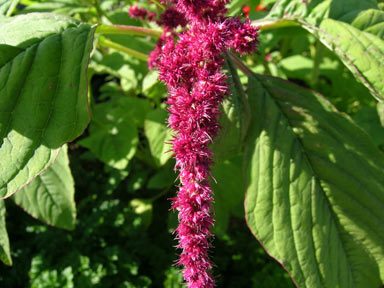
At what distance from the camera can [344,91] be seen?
6.59 ft

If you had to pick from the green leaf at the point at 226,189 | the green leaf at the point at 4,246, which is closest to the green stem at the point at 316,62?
the green leaf at the point at 226,189

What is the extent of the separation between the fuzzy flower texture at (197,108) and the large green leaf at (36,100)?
0.72 feet

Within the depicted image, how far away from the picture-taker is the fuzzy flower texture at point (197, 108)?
700 millimetres

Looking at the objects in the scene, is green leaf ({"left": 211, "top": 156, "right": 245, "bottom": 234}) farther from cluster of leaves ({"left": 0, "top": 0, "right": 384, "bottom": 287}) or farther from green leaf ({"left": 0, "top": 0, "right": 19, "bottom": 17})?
green leaf ({"left": 0, "top": 0, "right": 19, "bottom": 17})

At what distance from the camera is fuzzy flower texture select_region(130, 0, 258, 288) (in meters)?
0.70

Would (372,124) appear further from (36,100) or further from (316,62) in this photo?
(36,100)

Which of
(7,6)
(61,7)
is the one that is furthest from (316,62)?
(7,6)

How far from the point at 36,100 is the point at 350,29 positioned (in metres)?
0.82

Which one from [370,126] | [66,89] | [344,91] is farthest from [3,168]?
[344,91]

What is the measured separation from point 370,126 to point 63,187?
1.38 metres

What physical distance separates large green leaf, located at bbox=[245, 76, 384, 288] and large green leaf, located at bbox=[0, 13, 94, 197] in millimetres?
551

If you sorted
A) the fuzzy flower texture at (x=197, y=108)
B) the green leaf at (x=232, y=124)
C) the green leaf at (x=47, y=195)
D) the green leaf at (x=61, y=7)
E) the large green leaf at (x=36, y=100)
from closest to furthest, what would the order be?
the fuzzy flower texture at (x=197, y=108), the large green leaf at (x=36, y=100), the green leaf at (x=232, y=124), the green leaf at (x=47, y=195), the green leaf at (x=61, y=7)

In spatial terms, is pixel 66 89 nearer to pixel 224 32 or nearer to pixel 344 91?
pixel 224 32

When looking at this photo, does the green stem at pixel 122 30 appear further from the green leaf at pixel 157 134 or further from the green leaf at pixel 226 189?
the green leaf at pixel 226 189
